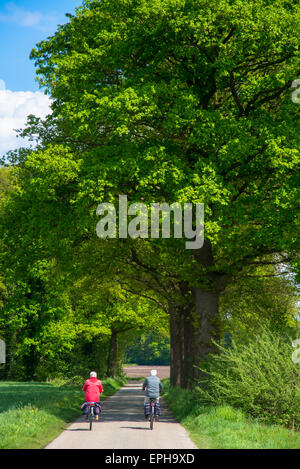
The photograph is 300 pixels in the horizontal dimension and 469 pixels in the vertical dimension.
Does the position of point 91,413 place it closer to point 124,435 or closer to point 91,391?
point 91,391

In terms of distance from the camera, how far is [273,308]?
26.9 m

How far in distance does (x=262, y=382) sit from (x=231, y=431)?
116 inches

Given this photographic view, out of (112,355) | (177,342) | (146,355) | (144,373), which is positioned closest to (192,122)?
(177,342)

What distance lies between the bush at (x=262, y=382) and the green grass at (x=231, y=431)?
464 mm

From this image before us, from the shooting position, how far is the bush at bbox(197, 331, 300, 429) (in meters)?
15.9

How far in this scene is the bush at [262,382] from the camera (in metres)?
15.9

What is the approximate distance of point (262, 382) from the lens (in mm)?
16297

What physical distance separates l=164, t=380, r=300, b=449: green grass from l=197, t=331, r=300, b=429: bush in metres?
0.46

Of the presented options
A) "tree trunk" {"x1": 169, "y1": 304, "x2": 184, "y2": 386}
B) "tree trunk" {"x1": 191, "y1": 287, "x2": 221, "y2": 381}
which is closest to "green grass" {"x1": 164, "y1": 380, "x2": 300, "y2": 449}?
"tree trunk" {"x1": 191, "y1": 287, "x2": 221, "y2": 381}
